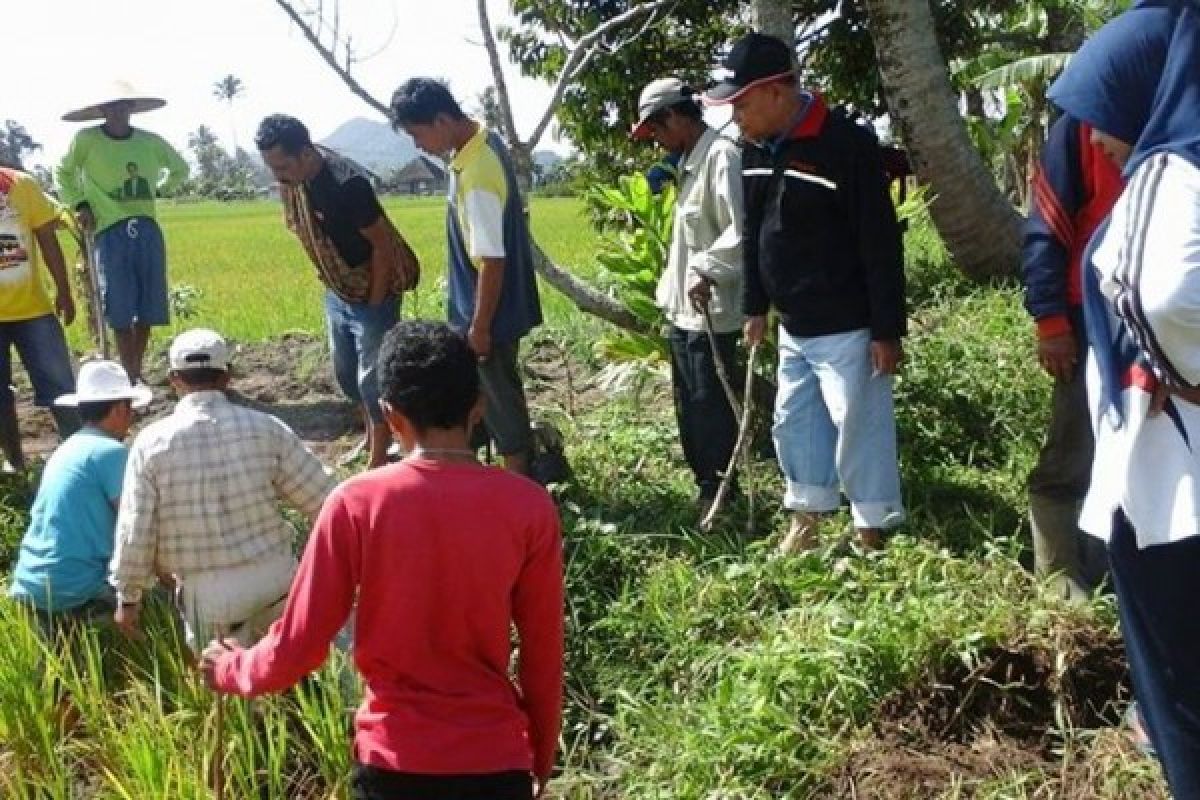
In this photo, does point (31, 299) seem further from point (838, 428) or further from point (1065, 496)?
point (1065, 496)

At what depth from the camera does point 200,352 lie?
3.42 m

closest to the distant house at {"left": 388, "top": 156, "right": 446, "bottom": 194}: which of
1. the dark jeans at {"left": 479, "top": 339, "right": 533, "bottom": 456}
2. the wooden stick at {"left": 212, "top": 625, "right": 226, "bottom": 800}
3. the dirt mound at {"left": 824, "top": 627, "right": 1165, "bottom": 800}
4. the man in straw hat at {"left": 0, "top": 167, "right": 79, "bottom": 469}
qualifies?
the man in straw hat at {"left": 0, "top": 167, "right": 79, "bottom": 469}

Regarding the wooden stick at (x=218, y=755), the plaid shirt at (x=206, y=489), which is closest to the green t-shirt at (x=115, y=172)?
the plaid shirt at (x=206, y=489)

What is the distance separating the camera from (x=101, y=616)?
12.9ft

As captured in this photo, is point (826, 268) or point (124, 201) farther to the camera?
point (124, 201)

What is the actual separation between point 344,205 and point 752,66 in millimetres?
1914

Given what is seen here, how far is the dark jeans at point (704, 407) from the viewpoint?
4.62m

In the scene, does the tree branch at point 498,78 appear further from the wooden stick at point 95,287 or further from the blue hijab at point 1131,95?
the blue hijab at point 1131,95

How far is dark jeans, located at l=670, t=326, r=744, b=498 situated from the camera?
462cm

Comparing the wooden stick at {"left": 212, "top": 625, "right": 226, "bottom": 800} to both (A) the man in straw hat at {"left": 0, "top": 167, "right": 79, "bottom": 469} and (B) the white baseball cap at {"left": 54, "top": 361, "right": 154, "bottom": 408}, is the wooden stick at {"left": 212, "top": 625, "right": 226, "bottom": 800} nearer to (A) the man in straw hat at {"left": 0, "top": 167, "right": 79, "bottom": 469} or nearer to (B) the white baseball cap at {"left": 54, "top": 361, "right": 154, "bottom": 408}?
(B) the white baseball cap at {"left": 54, "top": 361, "right": 154, "bottom": 408}

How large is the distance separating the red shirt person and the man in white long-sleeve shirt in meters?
2.16

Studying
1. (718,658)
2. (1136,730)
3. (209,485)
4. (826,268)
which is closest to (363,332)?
(209,485)

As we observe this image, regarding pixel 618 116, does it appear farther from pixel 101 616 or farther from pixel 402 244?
pixel 101 616

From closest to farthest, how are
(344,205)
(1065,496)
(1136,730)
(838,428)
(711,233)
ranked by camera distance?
(1136,730) < (1065,496) < (838,428) < (711,233) < (344,205)
